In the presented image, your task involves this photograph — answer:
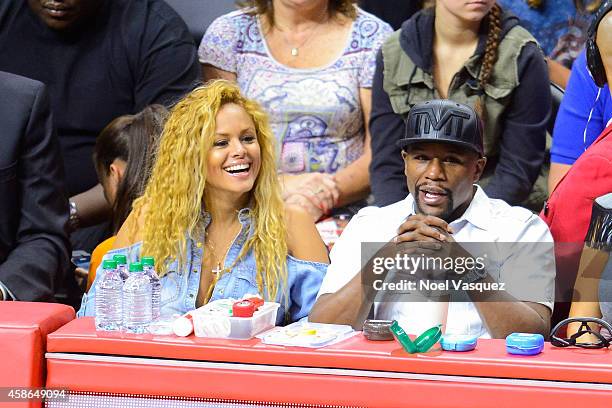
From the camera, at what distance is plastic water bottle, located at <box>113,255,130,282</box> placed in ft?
7.95

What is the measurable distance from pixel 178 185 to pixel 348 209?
3.71 feet

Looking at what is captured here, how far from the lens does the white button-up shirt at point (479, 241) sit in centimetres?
→ 254

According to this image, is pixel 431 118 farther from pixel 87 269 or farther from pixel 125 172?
pixel 87 269

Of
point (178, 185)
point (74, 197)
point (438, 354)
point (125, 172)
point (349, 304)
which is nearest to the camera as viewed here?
point (438, 354)

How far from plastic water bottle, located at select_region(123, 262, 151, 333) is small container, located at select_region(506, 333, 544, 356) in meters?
0.73

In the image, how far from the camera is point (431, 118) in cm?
265

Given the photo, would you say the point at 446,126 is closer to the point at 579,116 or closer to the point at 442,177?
the point at 442,177

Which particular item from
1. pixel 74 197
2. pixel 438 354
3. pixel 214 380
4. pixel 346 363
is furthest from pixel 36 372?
pixel 74 197

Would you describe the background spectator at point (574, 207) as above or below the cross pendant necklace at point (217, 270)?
above

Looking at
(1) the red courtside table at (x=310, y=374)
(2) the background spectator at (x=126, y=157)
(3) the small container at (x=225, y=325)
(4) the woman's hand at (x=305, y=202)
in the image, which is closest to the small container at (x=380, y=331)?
(1) the red courtside table at (x=310, y=374)

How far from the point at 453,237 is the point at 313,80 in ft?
5.19

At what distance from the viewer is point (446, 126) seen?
2639 millimetres

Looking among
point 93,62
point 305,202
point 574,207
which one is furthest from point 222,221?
point 93,62

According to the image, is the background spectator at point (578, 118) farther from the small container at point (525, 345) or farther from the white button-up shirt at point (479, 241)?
the small container at point (525, 345)
